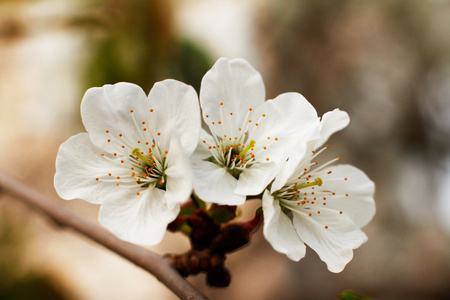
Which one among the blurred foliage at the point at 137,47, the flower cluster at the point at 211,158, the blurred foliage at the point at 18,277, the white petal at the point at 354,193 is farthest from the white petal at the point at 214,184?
the blurred foliage at the point at 18,277

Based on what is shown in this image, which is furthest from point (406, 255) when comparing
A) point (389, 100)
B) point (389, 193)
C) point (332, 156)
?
point (389, 100)

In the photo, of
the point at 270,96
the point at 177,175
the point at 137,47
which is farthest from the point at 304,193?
the point at 270,96

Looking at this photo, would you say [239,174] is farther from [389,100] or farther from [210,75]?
[389,100]

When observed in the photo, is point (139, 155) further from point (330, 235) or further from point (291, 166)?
point (330, 235)

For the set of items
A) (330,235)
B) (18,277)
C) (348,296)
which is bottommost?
(18,277)

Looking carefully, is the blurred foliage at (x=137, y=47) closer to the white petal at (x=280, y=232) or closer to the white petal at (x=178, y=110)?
the white petal at (x=178, y=110)

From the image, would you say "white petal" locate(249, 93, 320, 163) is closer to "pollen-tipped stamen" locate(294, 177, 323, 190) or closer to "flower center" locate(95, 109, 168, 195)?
"pollen-tipped stamen" locate(294, 177, 323, 190)
